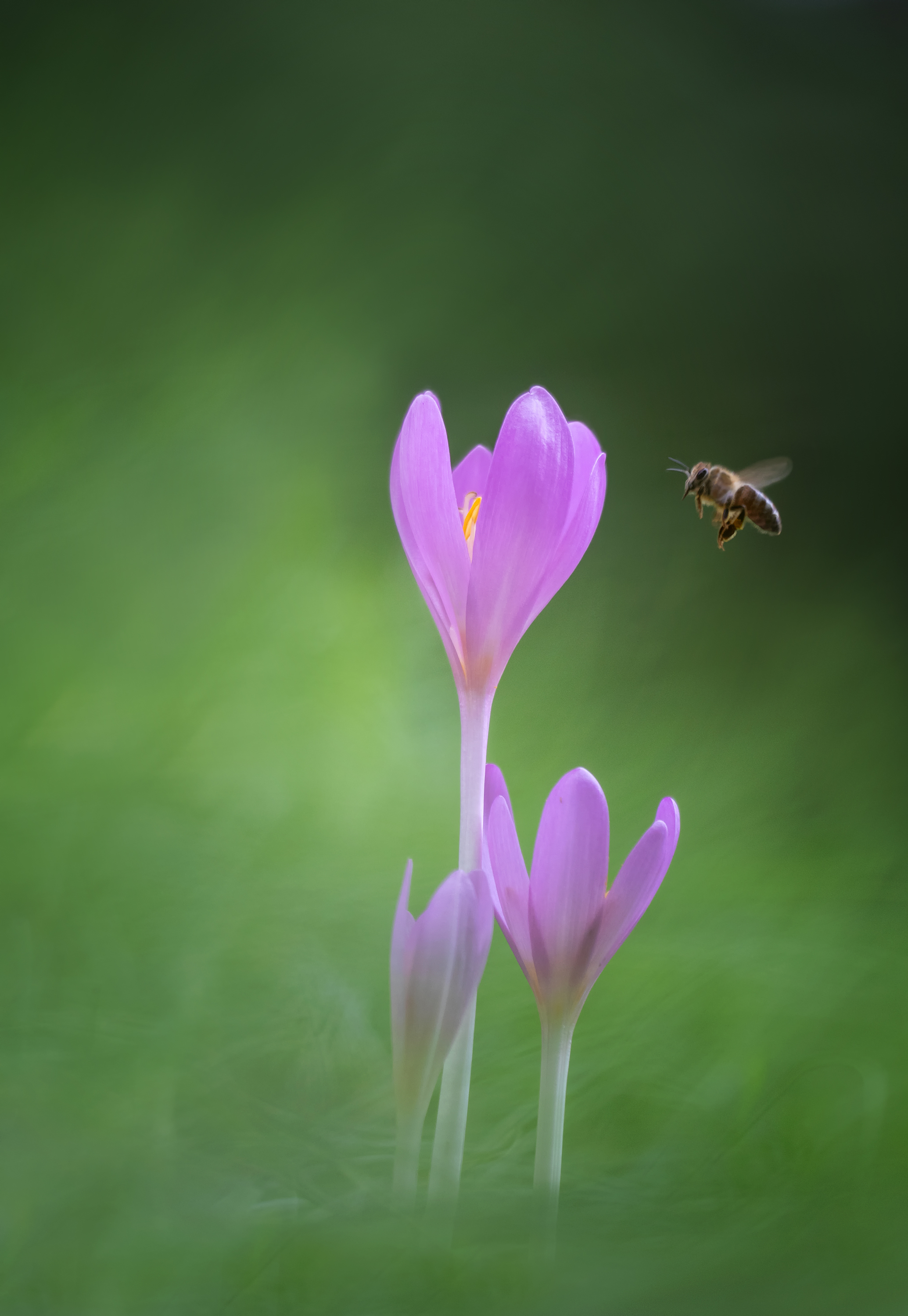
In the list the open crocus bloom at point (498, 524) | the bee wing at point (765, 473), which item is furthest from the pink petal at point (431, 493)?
the bee wing at point (765, 473)

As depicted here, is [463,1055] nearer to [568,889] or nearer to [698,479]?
[568,889]

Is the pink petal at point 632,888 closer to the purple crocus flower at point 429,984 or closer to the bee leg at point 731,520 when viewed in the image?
the purple crocus flower at point 429,984

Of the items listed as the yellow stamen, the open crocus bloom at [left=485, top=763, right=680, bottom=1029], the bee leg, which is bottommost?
the open crocus bloom at [left=485, top=763, right=680, bottom=1029]

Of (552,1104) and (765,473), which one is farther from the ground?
(765,473)

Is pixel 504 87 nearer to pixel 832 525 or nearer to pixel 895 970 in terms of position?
pixel 832 525

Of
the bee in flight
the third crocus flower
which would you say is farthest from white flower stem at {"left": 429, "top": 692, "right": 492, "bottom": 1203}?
the bee in flight

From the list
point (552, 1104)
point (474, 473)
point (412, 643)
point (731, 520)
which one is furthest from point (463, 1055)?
point (412, 643)

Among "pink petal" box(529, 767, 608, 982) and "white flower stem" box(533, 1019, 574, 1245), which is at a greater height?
"pink petal" box(529, 767, 608, 982)

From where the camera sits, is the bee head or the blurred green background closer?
the blurred green background

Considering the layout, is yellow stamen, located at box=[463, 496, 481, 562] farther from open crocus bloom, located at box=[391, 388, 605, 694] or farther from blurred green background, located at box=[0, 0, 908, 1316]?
blurred green background, located at box=[0, 0, 908, 1316]
